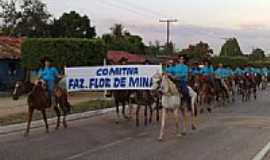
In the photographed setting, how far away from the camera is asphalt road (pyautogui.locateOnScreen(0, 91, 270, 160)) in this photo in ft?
44.3

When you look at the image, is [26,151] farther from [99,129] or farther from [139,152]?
[99,129]

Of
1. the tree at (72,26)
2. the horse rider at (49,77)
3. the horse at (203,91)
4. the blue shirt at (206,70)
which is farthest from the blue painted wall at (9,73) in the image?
the tree at (72,26)

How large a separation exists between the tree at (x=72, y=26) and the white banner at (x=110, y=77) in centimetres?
5952

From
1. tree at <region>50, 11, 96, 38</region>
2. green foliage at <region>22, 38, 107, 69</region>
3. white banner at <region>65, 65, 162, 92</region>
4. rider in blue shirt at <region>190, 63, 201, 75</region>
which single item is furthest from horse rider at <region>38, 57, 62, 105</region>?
tree at <region>50, 11, 96, 38</region>

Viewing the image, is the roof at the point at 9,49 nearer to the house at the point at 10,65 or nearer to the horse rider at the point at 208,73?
the house at the point at 10,65

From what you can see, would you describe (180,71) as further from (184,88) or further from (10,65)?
(10,65)

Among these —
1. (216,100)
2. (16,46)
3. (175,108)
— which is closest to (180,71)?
(175,108)

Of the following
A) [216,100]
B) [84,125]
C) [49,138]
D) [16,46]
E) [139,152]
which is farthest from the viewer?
[16,46]

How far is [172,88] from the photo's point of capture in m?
17.3

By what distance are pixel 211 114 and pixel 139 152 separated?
43.8 ft

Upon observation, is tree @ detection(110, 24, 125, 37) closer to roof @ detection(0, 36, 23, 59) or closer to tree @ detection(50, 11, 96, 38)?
tree @ detection(50, 11, 96, 38)

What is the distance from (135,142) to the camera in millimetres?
16188

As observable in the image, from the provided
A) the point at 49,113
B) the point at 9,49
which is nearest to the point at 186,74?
the point at 49,113

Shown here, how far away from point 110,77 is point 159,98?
2.65 m
